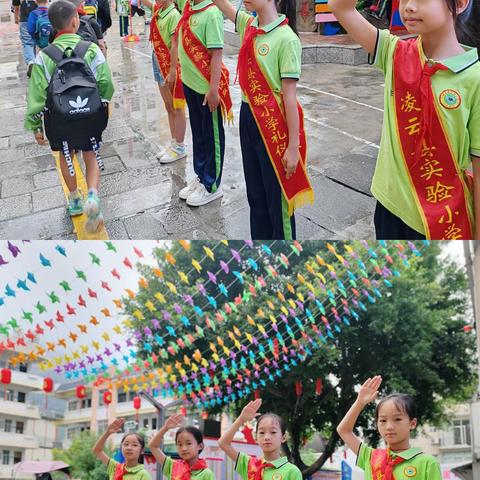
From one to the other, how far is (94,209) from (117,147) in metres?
2.13

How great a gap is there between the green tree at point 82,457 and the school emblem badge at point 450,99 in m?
14.0

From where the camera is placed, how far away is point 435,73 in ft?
6.00

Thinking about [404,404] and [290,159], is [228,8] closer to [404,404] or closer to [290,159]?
[290,159]

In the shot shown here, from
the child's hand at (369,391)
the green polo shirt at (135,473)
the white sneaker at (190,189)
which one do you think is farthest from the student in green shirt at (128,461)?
the white sneaker at (190,189)

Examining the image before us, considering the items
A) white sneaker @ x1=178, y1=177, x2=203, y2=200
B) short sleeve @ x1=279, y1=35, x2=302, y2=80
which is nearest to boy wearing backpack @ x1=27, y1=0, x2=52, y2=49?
white sneaker @ x1=178, y1=177, x2=203, y2=200

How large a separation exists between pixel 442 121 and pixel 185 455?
2237 millimetres

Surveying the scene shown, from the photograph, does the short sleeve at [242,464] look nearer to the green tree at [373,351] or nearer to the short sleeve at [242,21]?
the short sleeve at [242,21]

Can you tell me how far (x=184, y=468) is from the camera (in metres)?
3.17

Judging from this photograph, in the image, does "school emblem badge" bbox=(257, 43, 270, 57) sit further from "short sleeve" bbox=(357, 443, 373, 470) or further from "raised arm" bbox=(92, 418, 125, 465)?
"raised arm" bbox=(92, 418, 125, 465)

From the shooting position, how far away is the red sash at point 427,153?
186 centimetres

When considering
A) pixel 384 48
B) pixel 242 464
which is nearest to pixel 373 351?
pixel 242 464

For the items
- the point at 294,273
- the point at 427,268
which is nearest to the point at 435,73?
the point at 294,273

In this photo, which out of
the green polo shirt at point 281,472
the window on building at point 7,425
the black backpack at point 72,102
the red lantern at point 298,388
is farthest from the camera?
the window on building at point 7,425

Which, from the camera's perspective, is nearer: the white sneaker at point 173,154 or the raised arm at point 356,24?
the raised arm at point 356,24
